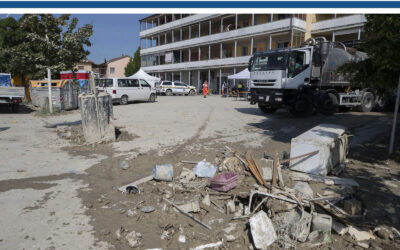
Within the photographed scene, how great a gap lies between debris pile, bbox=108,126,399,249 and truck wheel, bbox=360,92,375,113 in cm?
956

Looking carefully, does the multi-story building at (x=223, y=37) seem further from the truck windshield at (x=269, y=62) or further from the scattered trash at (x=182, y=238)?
the scattered trash at (x=182, y=238)

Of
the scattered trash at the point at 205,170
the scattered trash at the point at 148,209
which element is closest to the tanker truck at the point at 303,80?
the scattered trash at the point at 205,170

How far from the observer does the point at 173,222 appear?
11.8 ft

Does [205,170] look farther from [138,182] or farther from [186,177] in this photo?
[138,182]

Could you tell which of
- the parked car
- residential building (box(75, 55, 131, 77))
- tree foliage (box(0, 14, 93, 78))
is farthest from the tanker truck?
residential building (box(75, 55, 131, 77))

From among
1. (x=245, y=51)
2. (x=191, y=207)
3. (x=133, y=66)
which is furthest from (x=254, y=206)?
(x=133, y=66)

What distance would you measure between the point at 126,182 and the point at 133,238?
1.94m

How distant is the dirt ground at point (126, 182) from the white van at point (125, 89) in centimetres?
831

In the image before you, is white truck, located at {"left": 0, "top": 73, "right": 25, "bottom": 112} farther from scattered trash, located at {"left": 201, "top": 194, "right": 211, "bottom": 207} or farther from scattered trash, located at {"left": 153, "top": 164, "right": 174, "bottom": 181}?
scattered trash, located at {"left": 201, "top": 194, "right": 211, "bottom": 207}

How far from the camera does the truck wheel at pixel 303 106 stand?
11.4 metres

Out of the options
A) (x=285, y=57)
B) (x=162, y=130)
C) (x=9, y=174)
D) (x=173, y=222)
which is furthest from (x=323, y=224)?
(x=285, y=57)

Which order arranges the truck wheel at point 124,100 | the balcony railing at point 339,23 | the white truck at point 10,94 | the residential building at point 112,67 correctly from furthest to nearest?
the residential building at point 112,67 < the balcony railing at point 339,23 < the truck wheel at point 124,100 < the white truck at point 10,94

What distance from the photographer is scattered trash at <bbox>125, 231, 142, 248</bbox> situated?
3054mm

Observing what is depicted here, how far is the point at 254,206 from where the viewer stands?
12.7 feet
